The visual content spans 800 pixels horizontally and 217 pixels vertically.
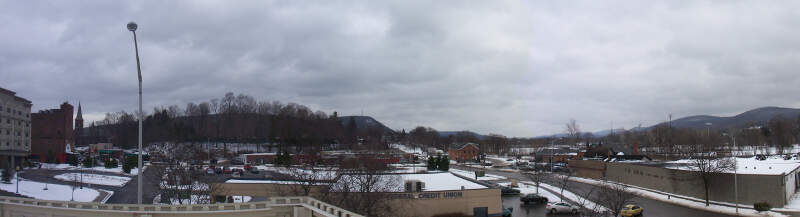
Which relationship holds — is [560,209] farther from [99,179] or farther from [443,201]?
[99,179]

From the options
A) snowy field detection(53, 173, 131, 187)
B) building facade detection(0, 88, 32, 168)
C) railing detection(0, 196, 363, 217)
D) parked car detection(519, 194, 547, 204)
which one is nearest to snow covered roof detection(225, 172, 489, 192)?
parked car detection(519, 194, 547, 204)

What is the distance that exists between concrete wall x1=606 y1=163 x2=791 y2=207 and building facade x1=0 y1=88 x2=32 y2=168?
7741cm

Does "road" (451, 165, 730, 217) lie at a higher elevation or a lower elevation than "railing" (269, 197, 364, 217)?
lower

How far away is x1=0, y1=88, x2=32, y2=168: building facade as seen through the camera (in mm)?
62906

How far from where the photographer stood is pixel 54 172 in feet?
202

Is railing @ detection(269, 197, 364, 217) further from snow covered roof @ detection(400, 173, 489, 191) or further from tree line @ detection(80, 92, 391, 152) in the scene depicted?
tree line @ detection(80, 92, 391, 152)

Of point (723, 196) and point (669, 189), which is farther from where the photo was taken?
point (669, 189)

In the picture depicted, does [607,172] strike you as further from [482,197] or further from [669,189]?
[482,197]

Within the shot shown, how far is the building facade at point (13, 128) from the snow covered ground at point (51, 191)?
69.5 feet

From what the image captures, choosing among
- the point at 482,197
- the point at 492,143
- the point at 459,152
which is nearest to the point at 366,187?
the point at 482,197

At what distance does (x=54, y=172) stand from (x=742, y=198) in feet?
252

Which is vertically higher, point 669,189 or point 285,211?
point 285,211

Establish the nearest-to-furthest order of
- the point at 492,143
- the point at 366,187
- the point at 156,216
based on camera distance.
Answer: the point at 156,216
the point at 366,187
the point at 492,143

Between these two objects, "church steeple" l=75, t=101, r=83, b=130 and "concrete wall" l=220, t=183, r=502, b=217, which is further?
"church steeple" l=75, t=101, r=83, b=130
